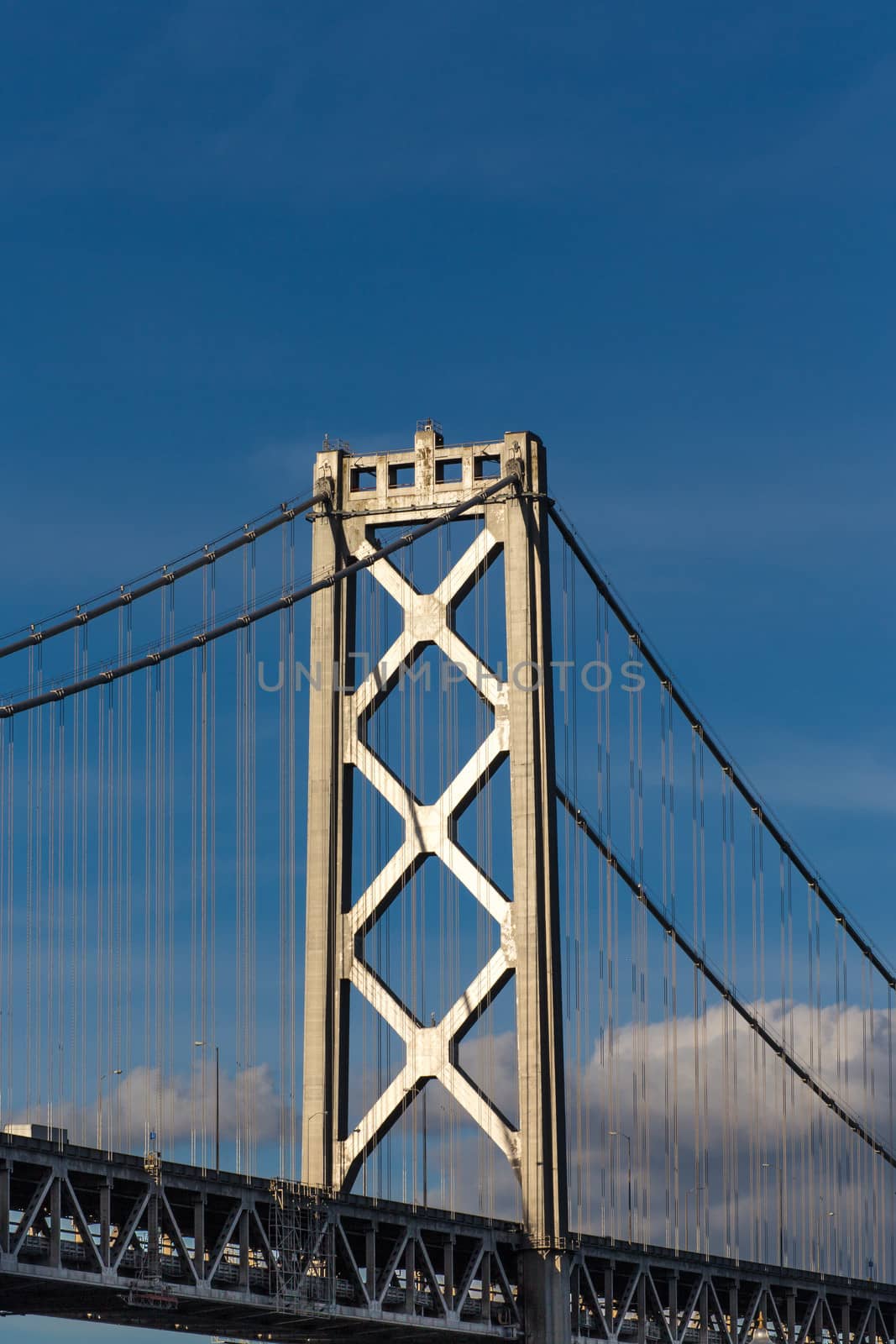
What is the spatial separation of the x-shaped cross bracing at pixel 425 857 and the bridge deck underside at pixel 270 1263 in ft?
9.14

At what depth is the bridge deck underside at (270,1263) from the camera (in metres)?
55.0

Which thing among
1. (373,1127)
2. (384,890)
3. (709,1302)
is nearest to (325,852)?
(384,890)

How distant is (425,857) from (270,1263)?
1145cm

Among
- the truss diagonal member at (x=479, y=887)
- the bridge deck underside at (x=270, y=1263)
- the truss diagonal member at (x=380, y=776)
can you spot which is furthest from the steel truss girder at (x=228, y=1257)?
the truss diagonal member at (x=380, y=776)

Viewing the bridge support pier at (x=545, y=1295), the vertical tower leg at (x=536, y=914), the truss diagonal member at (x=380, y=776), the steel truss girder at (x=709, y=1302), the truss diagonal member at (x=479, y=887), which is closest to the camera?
the vertical tower leg at (x=536, y=914)

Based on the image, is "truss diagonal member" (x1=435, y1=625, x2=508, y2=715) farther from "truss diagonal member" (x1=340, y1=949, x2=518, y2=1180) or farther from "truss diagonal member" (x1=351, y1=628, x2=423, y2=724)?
"truss diagonal member" (x1=340, y1=949, x2=518, y2=1180)

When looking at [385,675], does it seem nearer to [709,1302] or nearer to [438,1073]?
[438,1073]

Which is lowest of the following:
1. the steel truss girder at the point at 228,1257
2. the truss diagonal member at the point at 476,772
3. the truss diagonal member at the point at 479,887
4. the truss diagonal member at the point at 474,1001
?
the steel truss girder at the point at 228,1257

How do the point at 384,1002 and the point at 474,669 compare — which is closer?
the point at 384,1002

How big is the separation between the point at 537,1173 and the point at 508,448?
52.4 feet

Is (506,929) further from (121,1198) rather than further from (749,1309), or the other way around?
(749,1309)

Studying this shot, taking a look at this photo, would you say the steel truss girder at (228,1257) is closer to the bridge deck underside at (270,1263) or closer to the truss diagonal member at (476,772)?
Answer: the bridge deck underside at (270,1263)

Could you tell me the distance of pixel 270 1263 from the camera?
6050 cm

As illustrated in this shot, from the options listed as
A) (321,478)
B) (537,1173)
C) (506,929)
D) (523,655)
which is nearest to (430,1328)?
(537,1173)
